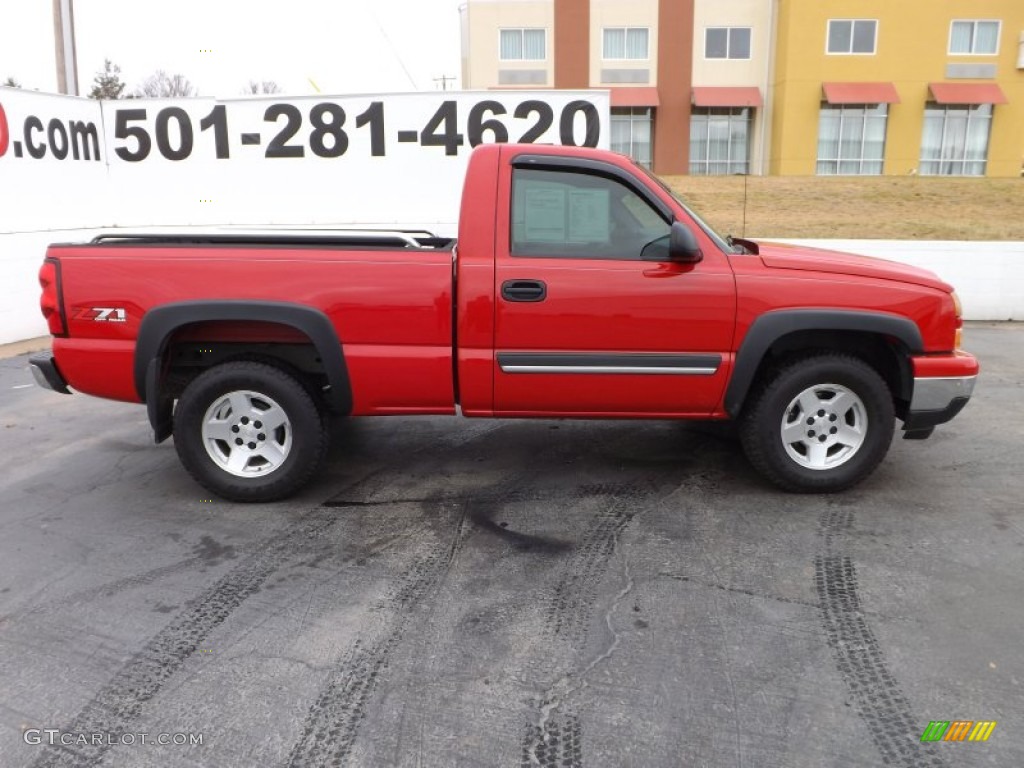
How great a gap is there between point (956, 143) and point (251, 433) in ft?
116

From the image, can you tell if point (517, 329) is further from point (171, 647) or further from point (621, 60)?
point (621, 60)

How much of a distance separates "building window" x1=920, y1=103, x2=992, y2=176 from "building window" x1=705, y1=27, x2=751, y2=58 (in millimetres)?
7718

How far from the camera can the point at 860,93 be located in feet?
100

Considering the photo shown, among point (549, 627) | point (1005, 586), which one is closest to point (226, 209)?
point (549, 627)

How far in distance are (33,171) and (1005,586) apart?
10999 mm

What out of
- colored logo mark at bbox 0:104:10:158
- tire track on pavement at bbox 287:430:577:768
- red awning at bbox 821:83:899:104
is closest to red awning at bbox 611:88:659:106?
red awning at bbox 821:83:899:104

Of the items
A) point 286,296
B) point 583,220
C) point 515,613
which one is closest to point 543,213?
point 583,220

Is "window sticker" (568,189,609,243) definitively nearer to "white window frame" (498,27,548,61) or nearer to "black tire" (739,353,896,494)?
"black tire" (739,353,896,494)

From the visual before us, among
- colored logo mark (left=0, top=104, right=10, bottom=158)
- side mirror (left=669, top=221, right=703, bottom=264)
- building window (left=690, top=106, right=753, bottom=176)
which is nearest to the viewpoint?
side mirror (left=669, top=221, right=703, bottom=264)

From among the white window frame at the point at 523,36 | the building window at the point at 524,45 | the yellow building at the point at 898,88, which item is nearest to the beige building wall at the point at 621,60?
the white window frame at the point at 523,36

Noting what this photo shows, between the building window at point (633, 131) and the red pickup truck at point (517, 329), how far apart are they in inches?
1162

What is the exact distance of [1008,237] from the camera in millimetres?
16750

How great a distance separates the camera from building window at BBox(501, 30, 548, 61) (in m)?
32.3

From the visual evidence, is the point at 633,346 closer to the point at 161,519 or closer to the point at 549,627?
the point at 549,627
